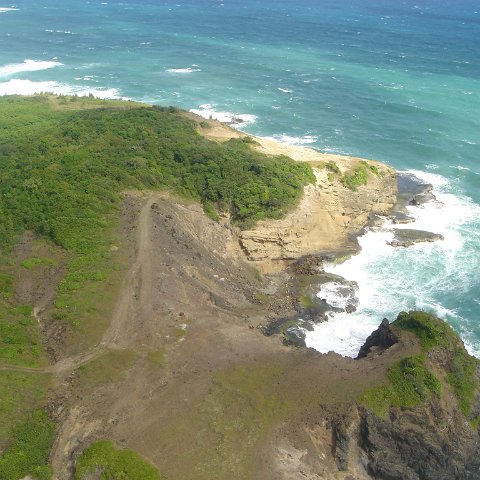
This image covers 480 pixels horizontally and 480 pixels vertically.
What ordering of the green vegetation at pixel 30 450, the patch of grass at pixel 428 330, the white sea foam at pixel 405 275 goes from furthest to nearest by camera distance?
the white sea foam at pixel 405 275 < the patch of grass at pixel 428 330 < the green vegetation at pixel 30 450

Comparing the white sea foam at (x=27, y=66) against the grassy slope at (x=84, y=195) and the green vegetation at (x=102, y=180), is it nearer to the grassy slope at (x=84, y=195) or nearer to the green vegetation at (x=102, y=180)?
the grassy slope at (x=84, y=195)

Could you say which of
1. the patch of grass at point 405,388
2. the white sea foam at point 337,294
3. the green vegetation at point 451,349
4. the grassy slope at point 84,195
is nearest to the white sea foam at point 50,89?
the grassy slope at point 84,195

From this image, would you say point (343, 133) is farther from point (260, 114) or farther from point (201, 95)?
point (201, 95)

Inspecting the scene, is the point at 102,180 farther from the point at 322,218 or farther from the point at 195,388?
the point at 195,388

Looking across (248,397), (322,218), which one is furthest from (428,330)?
(322,218)

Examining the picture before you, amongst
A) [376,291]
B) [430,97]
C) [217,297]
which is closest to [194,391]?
[217,297]

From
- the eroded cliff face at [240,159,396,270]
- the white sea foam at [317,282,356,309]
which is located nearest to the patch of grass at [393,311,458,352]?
the white sea foam at [317,282,356,309]
